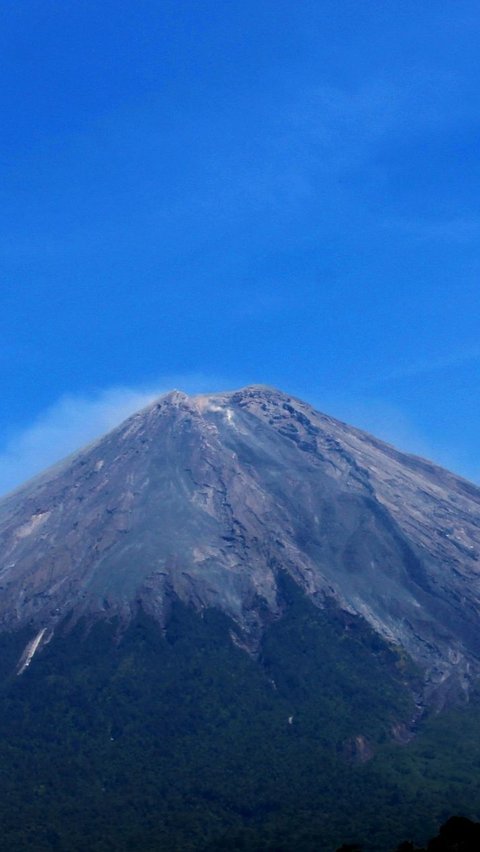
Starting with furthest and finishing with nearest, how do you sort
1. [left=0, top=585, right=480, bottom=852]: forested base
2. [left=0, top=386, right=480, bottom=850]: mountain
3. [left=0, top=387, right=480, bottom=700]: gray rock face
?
[left=0, top=387, right=480, bottom=700]: gray rock face
[left=0, top=386, right=480, bottom=850]: mountain
[left=0, top=585, right=480, bottom=852]: forested base

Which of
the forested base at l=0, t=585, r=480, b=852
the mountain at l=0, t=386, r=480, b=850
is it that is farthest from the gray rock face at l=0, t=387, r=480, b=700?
the forested base at l=0, t=585, r=480, b=852

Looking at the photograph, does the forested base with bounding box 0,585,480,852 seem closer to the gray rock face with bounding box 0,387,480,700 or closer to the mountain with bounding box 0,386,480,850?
the mountain with bounding box 0,386,480,850

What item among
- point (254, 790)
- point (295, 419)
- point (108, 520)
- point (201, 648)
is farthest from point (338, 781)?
point (295, 419)

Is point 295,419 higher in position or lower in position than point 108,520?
higher

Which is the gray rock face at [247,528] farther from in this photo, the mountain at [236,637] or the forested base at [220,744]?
the forested base at [220,744]

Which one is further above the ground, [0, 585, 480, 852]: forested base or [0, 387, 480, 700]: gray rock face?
[0, 387, 480, 700]: gray rock face

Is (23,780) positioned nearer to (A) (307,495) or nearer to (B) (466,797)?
(B) (466,797)

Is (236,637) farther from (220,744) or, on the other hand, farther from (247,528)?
(220,744)
